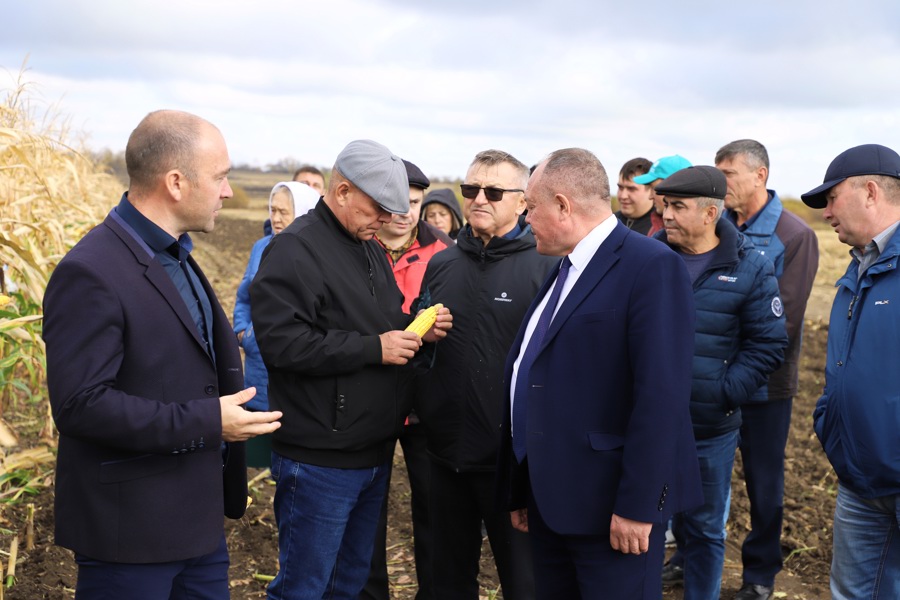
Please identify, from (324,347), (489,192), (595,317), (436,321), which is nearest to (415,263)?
(489,192)

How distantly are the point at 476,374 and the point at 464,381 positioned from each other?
66 millimetres

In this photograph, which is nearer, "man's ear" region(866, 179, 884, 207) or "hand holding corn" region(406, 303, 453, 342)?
"man's ear" region(866, 179, 884, 207)

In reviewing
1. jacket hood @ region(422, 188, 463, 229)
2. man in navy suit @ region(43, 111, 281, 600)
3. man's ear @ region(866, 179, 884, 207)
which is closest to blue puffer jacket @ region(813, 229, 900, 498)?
man's ear @ region(866, 179, 884, 207)

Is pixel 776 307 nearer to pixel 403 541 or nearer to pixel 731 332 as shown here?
pixel 731 332

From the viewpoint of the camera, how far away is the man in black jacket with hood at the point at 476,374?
3926 millimetres

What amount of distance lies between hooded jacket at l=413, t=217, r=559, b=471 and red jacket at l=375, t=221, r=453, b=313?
111 cm

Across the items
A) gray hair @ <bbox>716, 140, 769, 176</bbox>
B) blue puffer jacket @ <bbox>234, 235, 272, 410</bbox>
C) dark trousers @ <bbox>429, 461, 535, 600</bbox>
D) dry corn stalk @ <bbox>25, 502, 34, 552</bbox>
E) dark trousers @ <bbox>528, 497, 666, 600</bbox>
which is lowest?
dry corn stalk @ <bbox>25, 502, 34, 552</bbox>

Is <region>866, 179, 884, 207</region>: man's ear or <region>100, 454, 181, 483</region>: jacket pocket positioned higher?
<region>866, 179, 884, 207</region>: man's ear

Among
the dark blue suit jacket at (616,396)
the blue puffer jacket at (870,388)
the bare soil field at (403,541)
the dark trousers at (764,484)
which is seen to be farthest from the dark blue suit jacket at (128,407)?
the dark trousers at (764,484)

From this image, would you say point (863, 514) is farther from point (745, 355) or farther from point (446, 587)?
point (446, 587)

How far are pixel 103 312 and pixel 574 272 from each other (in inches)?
65.3

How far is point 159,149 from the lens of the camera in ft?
8.93

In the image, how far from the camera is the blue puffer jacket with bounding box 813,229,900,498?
10.5 ft

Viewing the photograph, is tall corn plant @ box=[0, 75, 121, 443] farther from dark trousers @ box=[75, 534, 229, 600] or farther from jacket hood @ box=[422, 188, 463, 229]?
jacket hood @ box=[422, 188, 463, 229]
